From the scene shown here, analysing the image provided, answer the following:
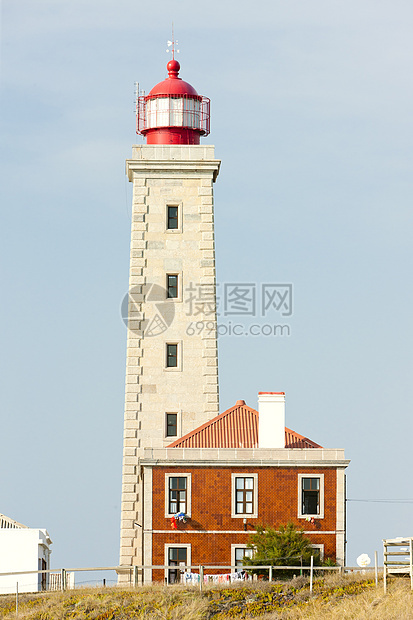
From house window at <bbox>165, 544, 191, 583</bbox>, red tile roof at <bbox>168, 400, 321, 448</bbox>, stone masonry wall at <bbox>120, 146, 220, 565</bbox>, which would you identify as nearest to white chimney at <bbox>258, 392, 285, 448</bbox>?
red tile roof at <bbox>168, 400, 321, 448</bbox>

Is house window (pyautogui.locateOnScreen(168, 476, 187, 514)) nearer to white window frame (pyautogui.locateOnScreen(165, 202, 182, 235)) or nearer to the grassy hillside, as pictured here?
the grassy hillside

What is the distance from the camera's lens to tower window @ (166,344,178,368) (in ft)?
145

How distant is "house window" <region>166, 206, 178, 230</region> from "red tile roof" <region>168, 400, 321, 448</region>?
299 inches

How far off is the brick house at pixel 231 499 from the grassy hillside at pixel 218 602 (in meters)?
4.32

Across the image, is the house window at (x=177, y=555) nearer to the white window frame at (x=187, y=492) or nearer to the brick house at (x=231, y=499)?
the brick house at (x=231, y=499)

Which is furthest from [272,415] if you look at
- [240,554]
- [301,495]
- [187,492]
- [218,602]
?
[218,602]

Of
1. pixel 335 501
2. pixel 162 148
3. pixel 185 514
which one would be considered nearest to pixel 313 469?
pixel 335 501

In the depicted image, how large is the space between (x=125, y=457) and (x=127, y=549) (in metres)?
3.16

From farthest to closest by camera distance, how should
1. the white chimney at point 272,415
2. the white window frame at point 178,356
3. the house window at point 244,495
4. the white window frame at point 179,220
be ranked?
1. the white window frame at point 179,220
2. the white window frame at point 178,356
3. the white chimney at point 272,415
4. the house window at point 244,495

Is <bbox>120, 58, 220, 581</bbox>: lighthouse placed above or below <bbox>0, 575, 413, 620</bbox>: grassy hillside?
above

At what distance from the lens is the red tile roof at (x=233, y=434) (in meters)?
40.0

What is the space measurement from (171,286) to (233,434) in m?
6.88

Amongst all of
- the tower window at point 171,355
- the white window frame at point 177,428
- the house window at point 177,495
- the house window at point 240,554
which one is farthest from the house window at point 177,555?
the tower window at point 171,355

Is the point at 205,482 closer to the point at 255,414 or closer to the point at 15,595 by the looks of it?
the point at 255,414
